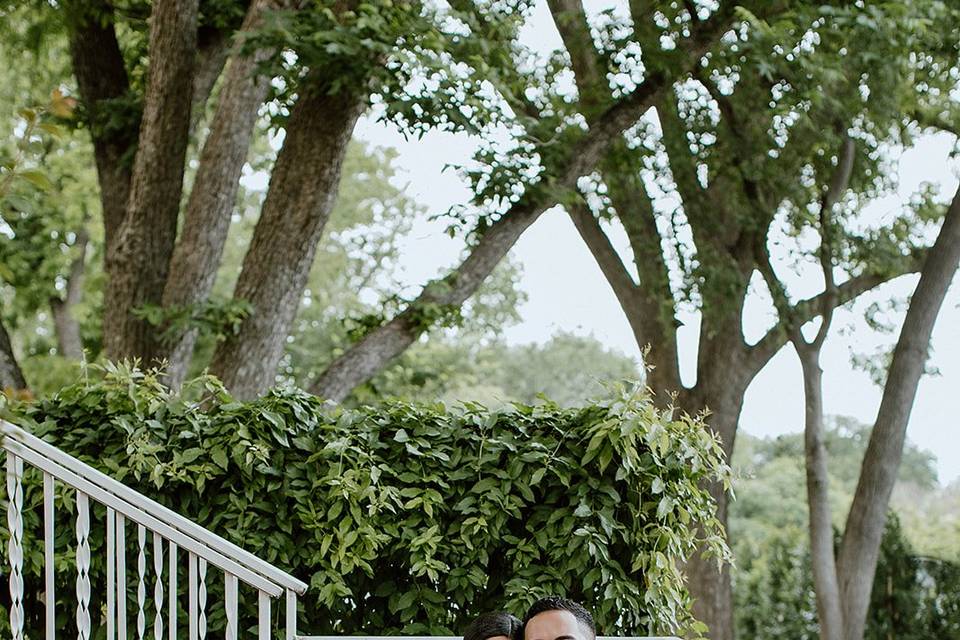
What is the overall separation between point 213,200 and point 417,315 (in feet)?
4.89

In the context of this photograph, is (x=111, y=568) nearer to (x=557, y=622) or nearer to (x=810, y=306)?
(x=557, y=622)

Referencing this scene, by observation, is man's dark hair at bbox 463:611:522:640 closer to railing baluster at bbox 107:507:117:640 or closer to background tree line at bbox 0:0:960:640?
railing baluster at bbox 107:507:117:640

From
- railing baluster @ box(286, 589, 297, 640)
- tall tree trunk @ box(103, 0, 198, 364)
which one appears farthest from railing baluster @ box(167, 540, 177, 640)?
tall tree trunk @ box(103, 0, 198, 364)

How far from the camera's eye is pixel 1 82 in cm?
1523

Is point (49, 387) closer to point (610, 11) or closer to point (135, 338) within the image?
point (135, 338)

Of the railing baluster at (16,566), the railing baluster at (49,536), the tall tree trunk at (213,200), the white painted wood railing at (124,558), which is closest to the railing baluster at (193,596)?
the white painted wood railing at (124,558)

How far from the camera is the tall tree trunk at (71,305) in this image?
15102 millimetres

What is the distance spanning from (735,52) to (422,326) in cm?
256

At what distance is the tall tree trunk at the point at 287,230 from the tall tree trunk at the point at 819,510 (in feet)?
14.3

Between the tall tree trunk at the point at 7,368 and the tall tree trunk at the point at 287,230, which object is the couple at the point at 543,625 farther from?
the tall tree trunk at the point at 7,368

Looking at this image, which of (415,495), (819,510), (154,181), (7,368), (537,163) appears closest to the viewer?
(415,495)

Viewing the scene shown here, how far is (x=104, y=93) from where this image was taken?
8266mm

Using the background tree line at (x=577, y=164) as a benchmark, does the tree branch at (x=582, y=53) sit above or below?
above

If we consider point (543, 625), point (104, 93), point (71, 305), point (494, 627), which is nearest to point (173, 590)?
point (494, 627)
